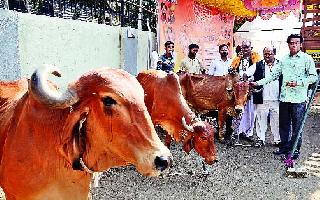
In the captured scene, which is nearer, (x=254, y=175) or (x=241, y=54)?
(x=254, y=175)

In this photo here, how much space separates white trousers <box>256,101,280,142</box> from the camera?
29.9 ft

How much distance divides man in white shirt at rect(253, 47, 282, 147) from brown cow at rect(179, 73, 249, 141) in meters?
0.47

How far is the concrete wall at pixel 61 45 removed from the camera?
19.2ft

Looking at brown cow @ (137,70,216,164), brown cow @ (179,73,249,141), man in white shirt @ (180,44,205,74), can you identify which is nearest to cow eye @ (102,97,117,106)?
brown cow @ (137,70,216,164)

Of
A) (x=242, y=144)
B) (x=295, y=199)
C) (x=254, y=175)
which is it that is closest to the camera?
(x=295, y=199)

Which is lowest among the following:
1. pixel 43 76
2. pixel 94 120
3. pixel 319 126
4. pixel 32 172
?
pixel 319 126

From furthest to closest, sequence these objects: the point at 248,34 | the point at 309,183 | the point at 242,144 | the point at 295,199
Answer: the point at 248,34
the point at 242,144
the point at 309,183
the point at 295,199

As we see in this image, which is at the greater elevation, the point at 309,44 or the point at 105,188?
the point at 309,44

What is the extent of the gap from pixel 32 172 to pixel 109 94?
79 centimetres

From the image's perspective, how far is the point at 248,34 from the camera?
19.6 m

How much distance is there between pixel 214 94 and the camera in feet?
30.5

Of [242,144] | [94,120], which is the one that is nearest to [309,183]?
[242,144]

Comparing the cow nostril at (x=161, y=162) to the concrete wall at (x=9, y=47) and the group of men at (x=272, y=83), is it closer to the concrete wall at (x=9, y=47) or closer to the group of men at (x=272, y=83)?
the concrete wall at (x=9, y=47)

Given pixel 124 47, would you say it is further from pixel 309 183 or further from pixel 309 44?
pixel 309 183
